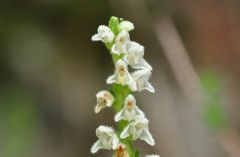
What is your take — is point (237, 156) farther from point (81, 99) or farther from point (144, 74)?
point (144, 74)

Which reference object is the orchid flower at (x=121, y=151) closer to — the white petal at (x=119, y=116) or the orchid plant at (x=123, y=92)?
the orchid plant at (x=123, y=92)

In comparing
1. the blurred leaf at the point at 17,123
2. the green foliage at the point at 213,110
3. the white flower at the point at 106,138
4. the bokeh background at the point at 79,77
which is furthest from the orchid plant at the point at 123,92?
the bokeh background at the point at 79,77

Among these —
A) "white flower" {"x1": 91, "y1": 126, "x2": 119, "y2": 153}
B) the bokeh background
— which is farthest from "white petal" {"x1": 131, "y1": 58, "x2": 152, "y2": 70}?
the bokeh background

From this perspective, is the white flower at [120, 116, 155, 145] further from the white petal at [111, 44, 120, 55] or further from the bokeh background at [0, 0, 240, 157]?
the bokeh background at [0, 0, 240, 157]

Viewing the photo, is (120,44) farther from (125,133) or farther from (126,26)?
(125,133)

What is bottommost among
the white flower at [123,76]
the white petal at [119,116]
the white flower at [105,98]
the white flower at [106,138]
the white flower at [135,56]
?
the white flower at [106,138]

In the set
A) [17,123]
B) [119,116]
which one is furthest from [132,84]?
[17,123]

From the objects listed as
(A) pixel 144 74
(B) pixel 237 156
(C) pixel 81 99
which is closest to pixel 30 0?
(C) pixel 81 99

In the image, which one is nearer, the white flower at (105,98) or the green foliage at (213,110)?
the white flower at (105,98)
